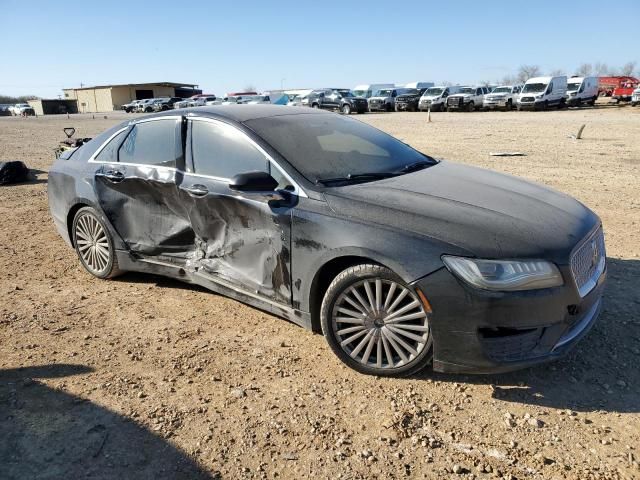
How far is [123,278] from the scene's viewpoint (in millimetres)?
4883

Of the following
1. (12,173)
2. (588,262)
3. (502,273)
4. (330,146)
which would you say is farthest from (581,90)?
(502,273)

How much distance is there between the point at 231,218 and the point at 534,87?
3761 centimetres

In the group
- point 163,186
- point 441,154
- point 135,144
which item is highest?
point 135,144

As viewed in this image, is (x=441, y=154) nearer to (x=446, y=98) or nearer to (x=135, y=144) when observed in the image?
(x=135, y=144)

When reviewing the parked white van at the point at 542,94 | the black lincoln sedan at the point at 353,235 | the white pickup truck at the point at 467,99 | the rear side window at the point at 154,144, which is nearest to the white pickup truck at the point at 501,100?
the white pickup truck at the point at 467,99

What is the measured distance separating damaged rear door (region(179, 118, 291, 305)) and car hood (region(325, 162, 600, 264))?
495 mm

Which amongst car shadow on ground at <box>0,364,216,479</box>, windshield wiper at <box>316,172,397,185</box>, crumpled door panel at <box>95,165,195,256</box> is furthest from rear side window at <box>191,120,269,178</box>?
car shadow on ground at <box>0,364,216,479</box>

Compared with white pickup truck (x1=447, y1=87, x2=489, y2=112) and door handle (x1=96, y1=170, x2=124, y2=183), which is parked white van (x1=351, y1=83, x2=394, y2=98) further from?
door handle (x1=96, y1=170, x2=124, y2=183)

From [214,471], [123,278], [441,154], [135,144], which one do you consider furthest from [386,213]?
[441,154]

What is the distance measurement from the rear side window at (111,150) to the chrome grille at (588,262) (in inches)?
148

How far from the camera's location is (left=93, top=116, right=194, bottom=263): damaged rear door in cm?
405

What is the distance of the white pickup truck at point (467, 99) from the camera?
37.8 m

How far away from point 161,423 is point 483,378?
1877 mm

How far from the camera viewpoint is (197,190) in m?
3.80
